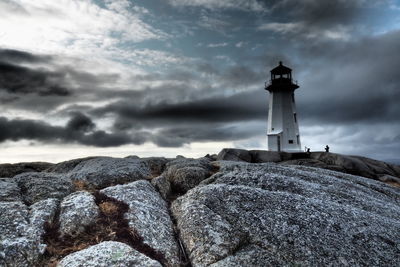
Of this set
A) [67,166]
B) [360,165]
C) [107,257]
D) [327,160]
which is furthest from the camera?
[327,160]

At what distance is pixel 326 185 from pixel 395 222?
3.94 metres

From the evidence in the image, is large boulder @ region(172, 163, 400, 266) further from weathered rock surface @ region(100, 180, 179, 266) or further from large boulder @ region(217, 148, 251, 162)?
large boulder @ region(217, 148, 251, 162)

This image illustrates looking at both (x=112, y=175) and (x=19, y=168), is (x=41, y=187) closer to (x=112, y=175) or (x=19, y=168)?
(x=112, y=175)

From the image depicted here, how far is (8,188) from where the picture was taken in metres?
13.6

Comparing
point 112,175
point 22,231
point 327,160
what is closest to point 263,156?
point 327,160

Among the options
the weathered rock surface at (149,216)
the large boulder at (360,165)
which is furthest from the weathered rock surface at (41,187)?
the large boulder at (360,165)

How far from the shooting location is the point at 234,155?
57.5 metres

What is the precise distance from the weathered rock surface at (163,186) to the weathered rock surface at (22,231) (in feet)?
17.2

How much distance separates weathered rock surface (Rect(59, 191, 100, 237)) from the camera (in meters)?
11.1

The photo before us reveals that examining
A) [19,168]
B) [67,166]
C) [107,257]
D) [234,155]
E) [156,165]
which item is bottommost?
[107,257]

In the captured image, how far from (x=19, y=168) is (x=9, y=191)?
2315 cm

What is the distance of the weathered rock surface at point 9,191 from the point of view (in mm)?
12773

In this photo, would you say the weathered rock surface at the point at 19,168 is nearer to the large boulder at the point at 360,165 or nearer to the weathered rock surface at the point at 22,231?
the weathered rock surface at the point at 22,231

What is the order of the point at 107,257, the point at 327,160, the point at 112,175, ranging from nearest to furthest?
the point at 107,257 → the point at 112,175 → the point at 327,160
